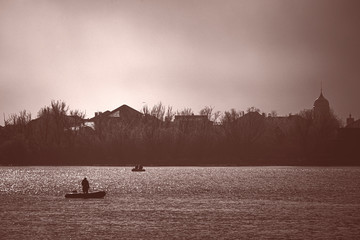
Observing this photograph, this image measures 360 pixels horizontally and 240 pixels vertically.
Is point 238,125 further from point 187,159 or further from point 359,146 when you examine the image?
point 359,146

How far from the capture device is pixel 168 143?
431 ft

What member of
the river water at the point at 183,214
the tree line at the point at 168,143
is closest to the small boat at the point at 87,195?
the river water at the point at 183,214

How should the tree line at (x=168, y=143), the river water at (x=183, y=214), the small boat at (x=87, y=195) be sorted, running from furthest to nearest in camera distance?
the tree line at (x=168, y=143) → the small boat at (x=87, y=195) → the river water at (x=183, y=214)

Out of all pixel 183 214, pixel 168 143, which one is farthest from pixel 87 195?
pixel 168 143

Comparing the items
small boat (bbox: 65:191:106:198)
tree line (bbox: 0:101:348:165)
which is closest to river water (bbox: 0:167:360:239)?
small boat (bbox: 65:191:106:198)

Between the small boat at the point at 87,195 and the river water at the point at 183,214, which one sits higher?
the small boat at the point at 87,195

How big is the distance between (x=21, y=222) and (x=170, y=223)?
908cm

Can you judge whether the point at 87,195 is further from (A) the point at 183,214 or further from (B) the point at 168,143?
(B) the point at 168,143

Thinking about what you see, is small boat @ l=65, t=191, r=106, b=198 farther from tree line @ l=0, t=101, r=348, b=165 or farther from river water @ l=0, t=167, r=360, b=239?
tree line @ l=0, t=101, r=348, b=165

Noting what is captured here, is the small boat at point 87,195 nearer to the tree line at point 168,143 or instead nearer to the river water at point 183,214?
the river water at point 183,214

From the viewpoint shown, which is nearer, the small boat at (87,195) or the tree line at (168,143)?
the small boat at (87,195)

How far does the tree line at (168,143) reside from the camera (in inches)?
4966

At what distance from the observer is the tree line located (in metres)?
126

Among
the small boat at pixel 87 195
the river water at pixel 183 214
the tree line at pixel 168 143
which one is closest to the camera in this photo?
the river water at pixel 183 214
